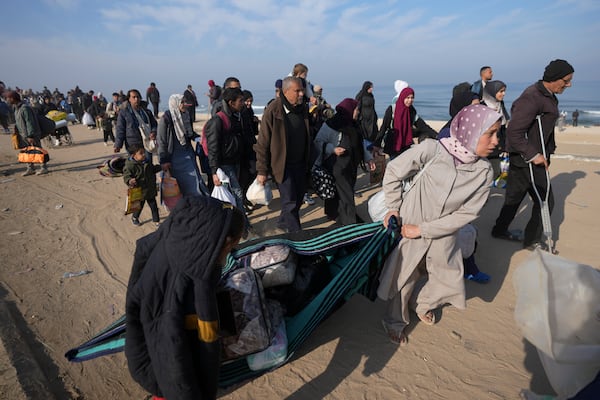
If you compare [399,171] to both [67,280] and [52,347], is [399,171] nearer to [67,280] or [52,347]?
[52,347]

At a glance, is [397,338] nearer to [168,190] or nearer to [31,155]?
[168,190]

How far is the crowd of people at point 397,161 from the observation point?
2.38m

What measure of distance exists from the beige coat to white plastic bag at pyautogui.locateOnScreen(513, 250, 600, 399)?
2.23 ft

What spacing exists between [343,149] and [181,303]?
132 inches

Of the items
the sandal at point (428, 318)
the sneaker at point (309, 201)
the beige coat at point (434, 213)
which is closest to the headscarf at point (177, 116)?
the sneaker at point (309, 201)

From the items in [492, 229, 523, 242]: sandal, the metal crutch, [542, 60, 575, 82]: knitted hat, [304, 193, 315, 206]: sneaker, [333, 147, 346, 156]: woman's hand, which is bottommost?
[492, 229, 523, 242]: sandal

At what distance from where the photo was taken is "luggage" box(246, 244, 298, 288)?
2.63m

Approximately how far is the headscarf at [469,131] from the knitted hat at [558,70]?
6.90 feet

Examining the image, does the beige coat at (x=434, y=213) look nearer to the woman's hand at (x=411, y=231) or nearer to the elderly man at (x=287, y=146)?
the woman's hand at (x=411, y=231)

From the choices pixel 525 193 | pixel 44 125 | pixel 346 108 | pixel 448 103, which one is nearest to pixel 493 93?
pixel 525 193

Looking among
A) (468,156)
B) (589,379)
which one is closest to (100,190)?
(468,156)

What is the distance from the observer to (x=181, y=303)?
1509 mm

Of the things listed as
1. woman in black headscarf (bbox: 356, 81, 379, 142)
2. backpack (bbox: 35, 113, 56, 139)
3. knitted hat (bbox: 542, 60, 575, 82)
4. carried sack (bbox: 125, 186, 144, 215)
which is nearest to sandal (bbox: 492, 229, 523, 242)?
knitted hat (bbox: 542, 60, 575, 82)

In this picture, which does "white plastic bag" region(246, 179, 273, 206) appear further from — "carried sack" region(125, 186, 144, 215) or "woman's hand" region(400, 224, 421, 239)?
"woman's hand" region(400, 224, 421, 239)
